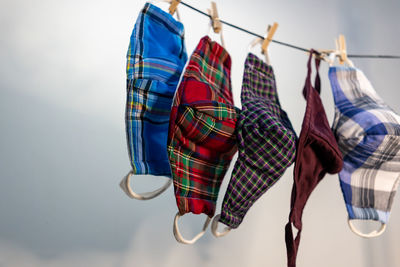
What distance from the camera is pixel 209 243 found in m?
0.96

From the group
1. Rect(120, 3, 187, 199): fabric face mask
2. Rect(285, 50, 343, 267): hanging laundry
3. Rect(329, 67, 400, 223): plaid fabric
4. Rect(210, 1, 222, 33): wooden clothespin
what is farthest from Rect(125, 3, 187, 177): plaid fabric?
Rect(329, 67, 400, 223): plaid fabric

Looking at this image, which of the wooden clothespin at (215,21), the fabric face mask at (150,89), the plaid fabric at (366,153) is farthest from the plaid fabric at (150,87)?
the plaid fabric at (366,153)

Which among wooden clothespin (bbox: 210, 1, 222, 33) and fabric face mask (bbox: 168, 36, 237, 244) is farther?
wooden clothespin (bbox: 210, 1, 222, 33)

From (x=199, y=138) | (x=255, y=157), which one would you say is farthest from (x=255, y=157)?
(x=199, y=138)

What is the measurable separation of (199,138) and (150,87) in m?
0.13

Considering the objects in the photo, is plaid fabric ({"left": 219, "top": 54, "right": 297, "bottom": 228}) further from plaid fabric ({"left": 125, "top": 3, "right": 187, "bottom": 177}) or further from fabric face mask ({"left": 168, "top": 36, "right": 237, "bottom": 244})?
plaid fabric ({"left": 125, "top": 3, "right": 187, "bottom": 177})

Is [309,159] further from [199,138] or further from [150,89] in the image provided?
[150,89]

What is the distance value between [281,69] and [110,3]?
64 centimetres

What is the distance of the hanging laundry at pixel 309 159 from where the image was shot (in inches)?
25.3

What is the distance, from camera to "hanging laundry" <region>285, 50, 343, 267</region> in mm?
642

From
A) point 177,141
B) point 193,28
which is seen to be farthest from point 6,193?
point 193,28

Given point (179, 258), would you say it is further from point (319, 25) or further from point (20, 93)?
point (319, 25)

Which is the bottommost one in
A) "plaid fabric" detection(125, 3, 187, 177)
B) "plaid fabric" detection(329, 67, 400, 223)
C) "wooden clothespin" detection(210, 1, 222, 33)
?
"plaid fabric" detection(329, 67, 400, 223)

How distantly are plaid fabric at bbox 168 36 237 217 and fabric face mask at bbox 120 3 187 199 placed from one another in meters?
0.05
